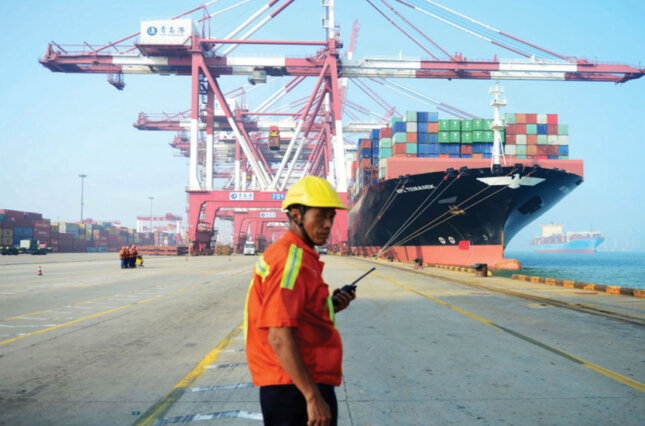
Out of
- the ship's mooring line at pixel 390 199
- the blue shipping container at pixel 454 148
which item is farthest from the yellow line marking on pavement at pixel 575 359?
the blue shipping container at pixel 454 148

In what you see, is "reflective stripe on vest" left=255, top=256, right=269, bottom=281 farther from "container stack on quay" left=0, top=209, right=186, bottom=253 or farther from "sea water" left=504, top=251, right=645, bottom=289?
"container stack on quay" left=0, top=209, right=186, bottom=253

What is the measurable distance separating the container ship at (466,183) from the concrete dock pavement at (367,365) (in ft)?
63.8

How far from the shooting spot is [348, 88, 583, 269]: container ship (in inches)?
1230

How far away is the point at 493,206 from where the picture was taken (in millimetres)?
31453

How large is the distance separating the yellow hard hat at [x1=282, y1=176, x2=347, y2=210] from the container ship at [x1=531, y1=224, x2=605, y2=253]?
166 meters

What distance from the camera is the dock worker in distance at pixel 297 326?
208cm

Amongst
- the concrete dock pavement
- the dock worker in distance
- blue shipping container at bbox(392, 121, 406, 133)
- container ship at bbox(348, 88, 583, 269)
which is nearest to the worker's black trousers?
the dock worker in distance

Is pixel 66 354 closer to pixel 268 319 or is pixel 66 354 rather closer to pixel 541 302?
pixel 268 319

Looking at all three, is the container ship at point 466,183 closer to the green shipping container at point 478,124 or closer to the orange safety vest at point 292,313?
the green shipping container at point 478,124

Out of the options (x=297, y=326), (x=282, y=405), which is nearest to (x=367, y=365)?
(x=282, y=405)

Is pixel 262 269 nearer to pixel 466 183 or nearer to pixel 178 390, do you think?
pixel 178 390

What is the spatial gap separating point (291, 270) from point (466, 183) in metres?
30.4

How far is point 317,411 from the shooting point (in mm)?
2068

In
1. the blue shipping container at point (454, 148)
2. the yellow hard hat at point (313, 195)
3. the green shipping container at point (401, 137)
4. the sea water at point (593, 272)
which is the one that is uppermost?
the green shipping container at point (401, 137)
